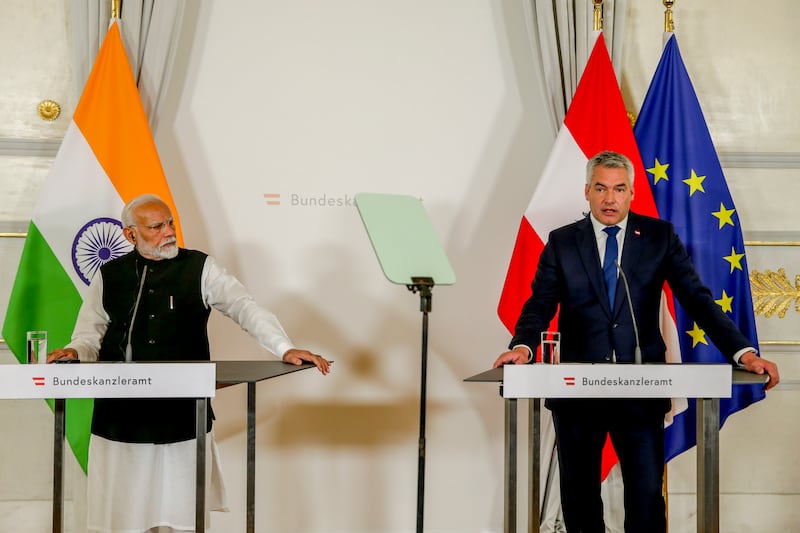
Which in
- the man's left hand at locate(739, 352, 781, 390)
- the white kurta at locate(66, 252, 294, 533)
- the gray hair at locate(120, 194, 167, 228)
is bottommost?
the white kurta at locate(66, 252, 294, 533)

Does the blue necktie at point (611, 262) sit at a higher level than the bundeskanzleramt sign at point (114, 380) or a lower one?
higher

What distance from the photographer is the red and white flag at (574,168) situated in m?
3.68

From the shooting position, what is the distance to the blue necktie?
275cm

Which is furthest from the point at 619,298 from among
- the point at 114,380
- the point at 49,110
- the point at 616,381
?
the point at 49,110

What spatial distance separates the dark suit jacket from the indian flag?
5.60 feet

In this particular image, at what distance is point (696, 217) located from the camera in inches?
146

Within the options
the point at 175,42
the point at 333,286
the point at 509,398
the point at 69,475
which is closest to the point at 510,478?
the point at 509,398

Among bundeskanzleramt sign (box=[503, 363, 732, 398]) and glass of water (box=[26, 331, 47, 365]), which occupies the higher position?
glass of water (box=[26, 331, 47, 365])

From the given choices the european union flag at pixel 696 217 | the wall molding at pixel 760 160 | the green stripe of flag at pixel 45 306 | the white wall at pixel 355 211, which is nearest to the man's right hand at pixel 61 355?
the green stripe of flag at pixel 45 306

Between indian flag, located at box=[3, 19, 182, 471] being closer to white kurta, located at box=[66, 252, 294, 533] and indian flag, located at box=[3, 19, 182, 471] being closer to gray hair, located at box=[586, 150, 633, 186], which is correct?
white kurta, located at box=[66, 252, 294, 533]

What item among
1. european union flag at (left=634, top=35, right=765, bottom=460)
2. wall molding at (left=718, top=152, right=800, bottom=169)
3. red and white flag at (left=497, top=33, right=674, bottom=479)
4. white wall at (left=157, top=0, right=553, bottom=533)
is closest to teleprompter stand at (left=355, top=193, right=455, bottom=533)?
red and white flag at (left=497, top=33, right=674, bottom=479)

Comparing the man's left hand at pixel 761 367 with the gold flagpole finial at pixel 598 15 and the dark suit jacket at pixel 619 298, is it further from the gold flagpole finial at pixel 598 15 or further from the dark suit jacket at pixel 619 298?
the gold flagpole finial at pixel 598 15

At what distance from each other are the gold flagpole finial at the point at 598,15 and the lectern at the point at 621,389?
189cm

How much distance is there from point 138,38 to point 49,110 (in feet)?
1.77
